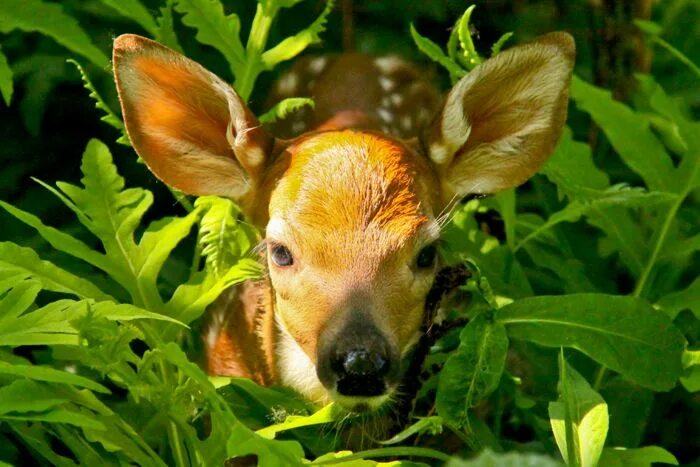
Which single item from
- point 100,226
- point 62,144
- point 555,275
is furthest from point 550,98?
point 62,144

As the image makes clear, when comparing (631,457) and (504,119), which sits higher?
(504,119)

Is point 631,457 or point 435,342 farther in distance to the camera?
point 435,342

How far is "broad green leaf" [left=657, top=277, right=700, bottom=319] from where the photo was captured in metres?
3.80

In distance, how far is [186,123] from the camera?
3.76m

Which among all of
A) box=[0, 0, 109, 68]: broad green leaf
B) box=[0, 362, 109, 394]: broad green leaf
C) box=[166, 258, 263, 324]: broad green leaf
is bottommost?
box=[166, 258, 263, 324]: broad green leaf

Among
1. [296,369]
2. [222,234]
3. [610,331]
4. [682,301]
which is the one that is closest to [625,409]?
[682,301]

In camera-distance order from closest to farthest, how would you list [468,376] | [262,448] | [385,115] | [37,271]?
[262,448] < [468,376] < [37,271] < [385,115]

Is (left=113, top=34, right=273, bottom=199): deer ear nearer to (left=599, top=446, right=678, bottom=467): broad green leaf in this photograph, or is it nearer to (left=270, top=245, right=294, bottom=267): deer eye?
Answer: (left=270, top=245, right=294, bottom=267): deer eye

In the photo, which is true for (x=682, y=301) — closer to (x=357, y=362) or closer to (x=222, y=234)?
(x=357, y=362)

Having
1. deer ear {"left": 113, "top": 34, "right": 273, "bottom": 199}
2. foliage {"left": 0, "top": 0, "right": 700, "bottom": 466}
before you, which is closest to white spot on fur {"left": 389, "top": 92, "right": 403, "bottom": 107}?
foliage {"left": 0, "top": 0, "right": 700, "bottom": 466}

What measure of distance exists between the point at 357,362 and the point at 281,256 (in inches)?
19.9

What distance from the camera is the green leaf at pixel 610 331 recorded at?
132 inches

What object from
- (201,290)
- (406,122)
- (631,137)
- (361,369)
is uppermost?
(361,369)

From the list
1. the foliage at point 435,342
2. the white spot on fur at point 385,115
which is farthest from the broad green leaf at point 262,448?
the white spot on fur at point 385,115
